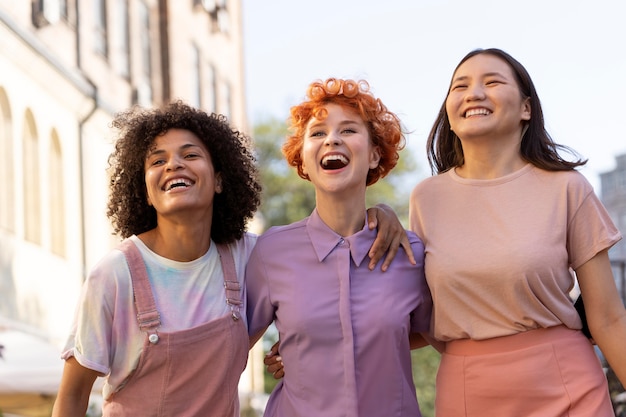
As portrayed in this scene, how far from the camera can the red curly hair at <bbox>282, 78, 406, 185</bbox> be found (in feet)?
13.8

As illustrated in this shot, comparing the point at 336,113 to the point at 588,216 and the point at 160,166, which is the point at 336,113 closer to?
the point at 160,166

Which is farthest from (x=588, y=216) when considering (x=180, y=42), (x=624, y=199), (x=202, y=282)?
(x=624, y=199)

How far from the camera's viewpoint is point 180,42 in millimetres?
20984

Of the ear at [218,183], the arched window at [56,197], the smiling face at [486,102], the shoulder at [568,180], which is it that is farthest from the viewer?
the arched window at [56,197]

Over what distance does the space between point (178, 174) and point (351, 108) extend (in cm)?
73

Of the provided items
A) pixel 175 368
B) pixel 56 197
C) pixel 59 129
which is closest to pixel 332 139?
pixel 175 368

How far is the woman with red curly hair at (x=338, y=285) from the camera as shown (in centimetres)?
389

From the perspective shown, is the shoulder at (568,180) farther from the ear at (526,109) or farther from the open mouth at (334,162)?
the open mouth at (334,162)

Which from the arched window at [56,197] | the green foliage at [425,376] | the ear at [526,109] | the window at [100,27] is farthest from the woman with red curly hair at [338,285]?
the green foliage at [425,376]

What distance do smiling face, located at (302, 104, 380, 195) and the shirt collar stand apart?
0.15m

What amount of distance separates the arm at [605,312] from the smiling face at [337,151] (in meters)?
0.92

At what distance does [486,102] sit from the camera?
3973 millimetres

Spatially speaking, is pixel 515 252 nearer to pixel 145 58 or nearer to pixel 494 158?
pixel 494 158

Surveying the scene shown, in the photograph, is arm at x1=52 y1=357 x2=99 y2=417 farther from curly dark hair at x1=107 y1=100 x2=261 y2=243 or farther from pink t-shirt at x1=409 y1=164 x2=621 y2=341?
pink t-shirt at x1=409 y1=164 x2=621 y2=341
